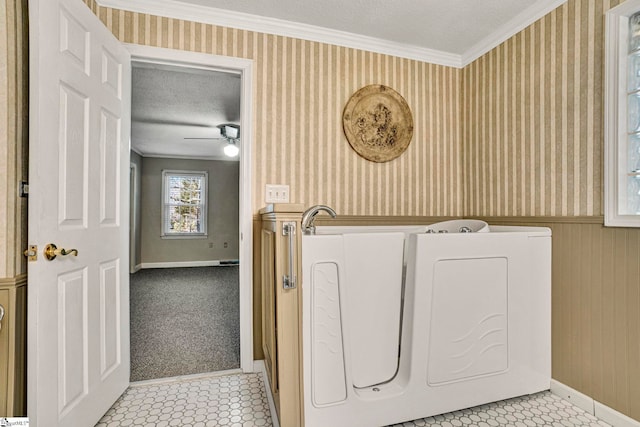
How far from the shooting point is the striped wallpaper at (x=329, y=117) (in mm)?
2217

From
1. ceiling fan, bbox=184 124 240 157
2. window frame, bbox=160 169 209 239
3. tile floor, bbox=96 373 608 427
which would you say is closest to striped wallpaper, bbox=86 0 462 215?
tile floor, bbox=96 373 608 427

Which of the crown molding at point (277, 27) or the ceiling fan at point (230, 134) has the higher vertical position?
the crown molding at point (277, 27)

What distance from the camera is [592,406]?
174 cm

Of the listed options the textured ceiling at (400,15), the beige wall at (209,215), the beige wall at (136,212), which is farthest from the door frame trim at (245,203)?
the beige wall at (209,215)

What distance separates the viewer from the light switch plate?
7.54 feet

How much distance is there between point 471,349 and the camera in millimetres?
1728

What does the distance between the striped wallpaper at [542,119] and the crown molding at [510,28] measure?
0.04 meters

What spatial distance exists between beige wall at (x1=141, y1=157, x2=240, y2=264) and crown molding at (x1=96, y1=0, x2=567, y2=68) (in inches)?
208

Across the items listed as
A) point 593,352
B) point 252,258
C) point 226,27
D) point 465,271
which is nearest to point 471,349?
point 465,271

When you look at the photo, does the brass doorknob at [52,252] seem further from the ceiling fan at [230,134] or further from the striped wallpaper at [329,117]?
the ceiling fan at [230,134]

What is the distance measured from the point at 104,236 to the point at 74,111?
0.63m

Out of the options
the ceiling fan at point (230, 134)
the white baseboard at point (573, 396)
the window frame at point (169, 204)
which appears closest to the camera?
the white baseboard at point (573, 396)

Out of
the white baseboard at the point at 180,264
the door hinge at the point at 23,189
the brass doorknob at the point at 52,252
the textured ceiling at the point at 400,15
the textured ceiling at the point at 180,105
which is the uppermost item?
the textured ceiling at the point at 400,15

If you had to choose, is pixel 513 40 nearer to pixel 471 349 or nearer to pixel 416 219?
pixel 416 219
